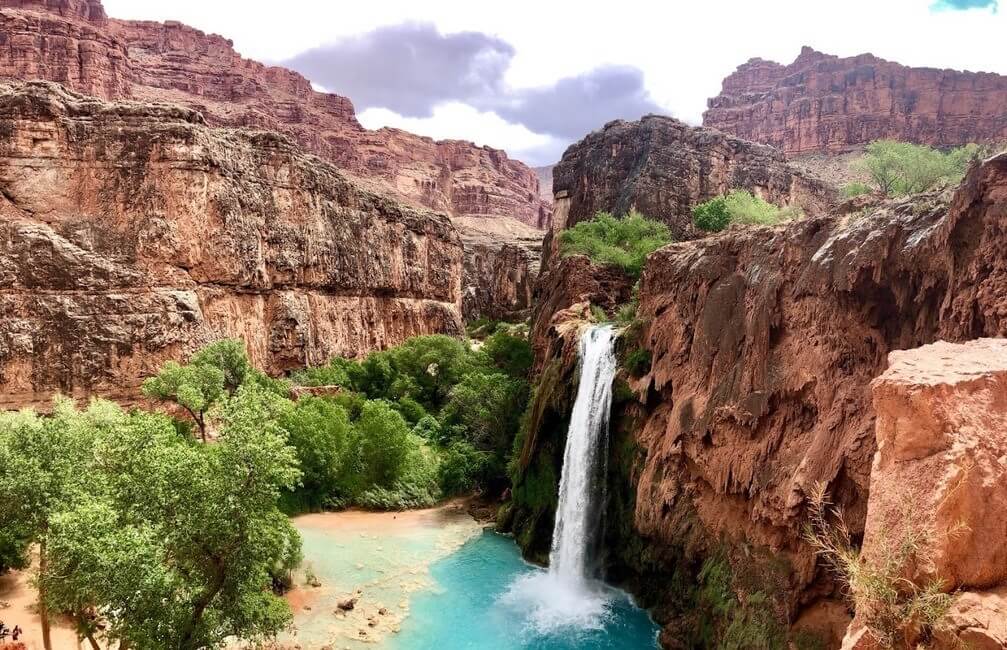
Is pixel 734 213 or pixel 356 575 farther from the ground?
pixel 734 213

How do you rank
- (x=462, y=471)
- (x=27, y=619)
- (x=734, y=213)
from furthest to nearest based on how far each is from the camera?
(x=734, y=213) < (x=462, y=471) < (x=27, y=619)

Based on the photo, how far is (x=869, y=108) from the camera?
8150 cm

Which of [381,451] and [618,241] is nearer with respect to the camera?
[381,451]

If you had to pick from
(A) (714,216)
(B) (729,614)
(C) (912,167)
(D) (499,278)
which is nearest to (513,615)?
(B) (729,614)

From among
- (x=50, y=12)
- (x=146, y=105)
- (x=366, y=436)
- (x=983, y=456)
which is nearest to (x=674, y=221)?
(x=366, y=436)

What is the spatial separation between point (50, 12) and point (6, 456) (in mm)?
78886

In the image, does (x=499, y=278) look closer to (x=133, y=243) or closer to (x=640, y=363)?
(x=133, y=243)

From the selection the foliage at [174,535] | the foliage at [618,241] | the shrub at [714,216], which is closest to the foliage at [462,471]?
the foliage at [618,241]

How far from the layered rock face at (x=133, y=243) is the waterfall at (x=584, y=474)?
64.3 ft

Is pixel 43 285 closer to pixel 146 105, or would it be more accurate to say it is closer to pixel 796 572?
pixel 146 105

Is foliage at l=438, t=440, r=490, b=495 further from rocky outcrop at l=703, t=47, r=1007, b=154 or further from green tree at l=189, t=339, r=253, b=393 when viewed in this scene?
rocky outcrop at l=703, t=47, r=1007, b=154

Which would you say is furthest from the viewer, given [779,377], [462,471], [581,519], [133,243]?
[133,243]

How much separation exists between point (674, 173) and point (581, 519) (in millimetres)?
28694

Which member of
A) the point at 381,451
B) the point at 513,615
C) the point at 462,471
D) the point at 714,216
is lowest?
the point at 513,615
